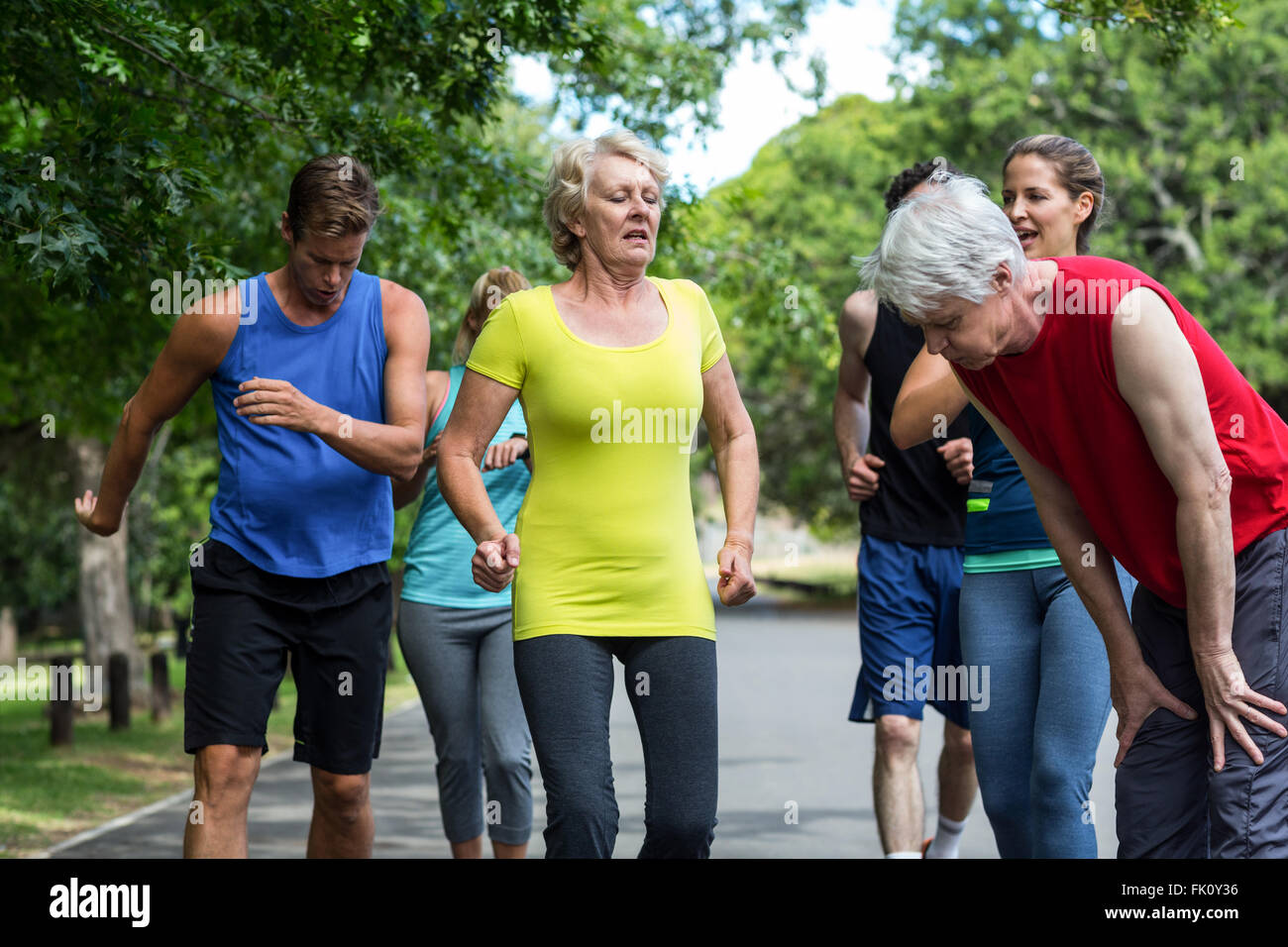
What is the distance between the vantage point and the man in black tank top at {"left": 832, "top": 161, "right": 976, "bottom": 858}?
17.7 feet

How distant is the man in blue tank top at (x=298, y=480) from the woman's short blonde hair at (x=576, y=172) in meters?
0.58

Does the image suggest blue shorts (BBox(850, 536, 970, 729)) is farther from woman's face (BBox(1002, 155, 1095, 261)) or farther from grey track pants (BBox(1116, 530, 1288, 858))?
grey track pants (BBox(1116, 530, 1288, 858))

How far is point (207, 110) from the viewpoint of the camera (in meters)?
6.48

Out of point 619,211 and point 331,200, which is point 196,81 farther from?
point 619,211

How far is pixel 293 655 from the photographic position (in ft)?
15.0

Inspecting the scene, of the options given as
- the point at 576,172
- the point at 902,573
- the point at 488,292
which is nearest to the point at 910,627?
the point at 902,573

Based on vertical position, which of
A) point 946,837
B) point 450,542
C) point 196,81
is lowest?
point 946,837

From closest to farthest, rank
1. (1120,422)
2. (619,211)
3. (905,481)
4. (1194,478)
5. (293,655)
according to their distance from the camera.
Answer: (1194,478) → (1120,422) → (619,211) → (293,655) → (905,481)

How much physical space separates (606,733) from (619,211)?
1243 mm

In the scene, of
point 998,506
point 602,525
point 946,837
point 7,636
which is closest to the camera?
point 602,525

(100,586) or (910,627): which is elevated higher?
(910,627)

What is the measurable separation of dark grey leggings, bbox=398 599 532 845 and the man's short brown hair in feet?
5.38

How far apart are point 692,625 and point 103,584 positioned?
15468mm
